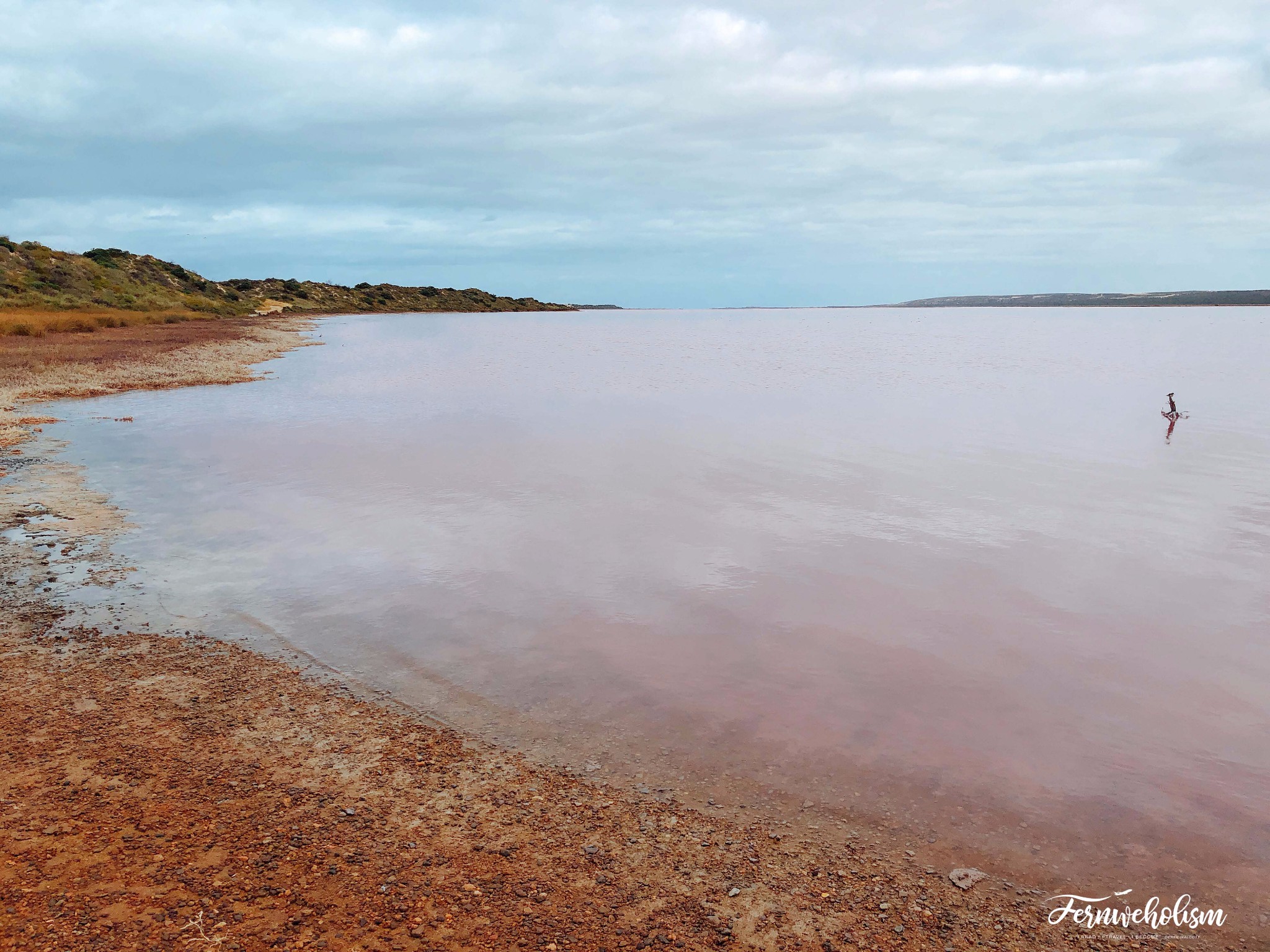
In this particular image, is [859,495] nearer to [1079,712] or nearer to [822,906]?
[1079,712]

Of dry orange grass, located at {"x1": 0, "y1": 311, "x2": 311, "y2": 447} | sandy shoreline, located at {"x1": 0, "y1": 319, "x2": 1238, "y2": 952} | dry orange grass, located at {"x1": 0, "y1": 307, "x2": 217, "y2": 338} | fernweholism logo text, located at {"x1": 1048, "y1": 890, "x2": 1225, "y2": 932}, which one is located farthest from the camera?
dry orange grass, located at {"x1": 0, "y1": 307, "x2": 217, "y2": 338}

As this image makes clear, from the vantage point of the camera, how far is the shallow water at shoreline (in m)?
5.97

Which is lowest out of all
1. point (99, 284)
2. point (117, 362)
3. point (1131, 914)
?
point (1131, 914)

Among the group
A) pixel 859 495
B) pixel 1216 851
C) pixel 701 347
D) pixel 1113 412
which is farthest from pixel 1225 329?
pixel 1216 851

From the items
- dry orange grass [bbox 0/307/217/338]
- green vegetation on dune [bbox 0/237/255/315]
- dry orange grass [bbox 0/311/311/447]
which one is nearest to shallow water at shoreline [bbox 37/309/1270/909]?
dry orange grass [bbox 0/311/311/447]

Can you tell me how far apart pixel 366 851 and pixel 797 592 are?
5912mm

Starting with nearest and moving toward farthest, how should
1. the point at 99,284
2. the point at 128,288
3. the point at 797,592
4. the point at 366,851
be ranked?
the point at 366,851, the point at 797,592, the point at 99,284, the point at 128,288

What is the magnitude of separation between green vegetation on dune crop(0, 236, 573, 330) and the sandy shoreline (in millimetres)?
54202

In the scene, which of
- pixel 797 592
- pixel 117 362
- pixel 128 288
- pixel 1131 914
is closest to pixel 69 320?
pixel 117 362

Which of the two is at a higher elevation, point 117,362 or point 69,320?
point 69,320

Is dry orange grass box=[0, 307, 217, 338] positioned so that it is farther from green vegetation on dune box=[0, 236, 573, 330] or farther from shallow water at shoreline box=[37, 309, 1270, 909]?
shallow water at shoreline box=[37, 309, 1270, 909]

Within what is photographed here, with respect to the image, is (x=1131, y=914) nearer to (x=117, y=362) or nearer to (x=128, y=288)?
(x=117, y=362)

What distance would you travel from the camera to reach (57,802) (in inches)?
203

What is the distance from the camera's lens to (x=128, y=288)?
69250 millimetres
